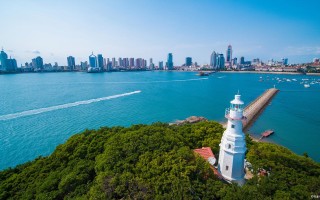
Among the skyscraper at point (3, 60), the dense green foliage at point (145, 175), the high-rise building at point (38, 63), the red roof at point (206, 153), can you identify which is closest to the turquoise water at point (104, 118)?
the dense green foliage at point (145, 175)

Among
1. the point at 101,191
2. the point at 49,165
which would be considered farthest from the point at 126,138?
the point at 49,165

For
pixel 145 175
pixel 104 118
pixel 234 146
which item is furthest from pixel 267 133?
pixel 104 118

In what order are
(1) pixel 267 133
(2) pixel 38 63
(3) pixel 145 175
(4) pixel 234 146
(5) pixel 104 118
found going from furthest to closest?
(2) pixel 38 63
(5) pixel 104 118
(1) pixel 267 133
(4) pixel 234 146
(3) pixel 145 175

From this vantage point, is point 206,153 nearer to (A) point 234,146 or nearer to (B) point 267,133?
(A) point 234,146

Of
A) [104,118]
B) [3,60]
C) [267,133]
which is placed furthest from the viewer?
[3,60]

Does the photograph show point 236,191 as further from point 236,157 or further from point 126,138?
point 126,138

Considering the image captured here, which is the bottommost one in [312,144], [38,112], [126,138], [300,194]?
[312,144]
